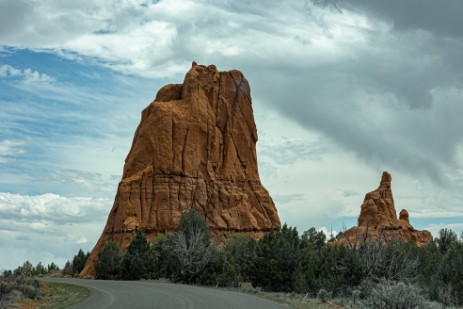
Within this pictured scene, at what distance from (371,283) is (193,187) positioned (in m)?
65.1

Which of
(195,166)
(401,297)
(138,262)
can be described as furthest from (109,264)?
(401,297)

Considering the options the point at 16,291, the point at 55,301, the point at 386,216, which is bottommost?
the point at 55,301

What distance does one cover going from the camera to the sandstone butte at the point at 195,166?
89375 millimetres

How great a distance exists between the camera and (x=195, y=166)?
9638 centimetres

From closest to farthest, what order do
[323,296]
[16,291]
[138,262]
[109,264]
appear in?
[323,296] → [16,291] → [138,262] → [109,264]

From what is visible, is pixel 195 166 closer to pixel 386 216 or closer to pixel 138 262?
pixel 386 216

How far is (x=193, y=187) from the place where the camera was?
9475 cm

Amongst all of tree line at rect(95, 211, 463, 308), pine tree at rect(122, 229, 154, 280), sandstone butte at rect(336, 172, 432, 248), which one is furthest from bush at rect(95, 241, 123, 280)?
sandstone butte at rect(336, 172, 432, 248)

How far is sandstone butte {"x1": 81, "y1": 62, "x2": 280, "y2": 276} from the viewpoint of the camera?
89.4 metres

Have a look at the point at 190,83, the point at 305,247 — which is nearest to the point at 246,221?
the point at 190,83

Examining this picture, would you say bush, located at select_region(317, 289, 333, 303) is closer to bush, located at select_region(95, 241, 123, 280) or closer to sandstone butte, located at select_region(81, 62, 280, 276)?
bush, located at select_region(95, 241, 123, 280)

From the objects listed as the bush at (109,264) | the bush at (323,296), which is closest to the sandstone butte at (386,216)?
the bush at (109,264)

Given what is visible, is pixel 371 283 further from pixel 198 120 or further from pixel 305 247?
pixel 198 120

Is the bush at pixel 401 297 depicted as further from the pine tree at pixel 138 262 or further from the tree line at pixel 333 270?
the pine tree at pixel 138 262
